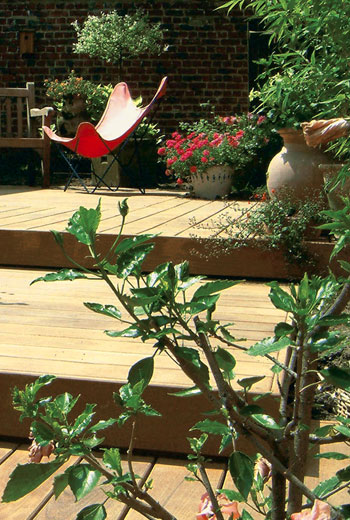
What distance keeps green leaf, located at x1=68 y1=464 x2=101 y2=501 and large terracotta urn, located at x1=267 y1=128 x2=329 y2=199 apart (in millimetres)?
3306

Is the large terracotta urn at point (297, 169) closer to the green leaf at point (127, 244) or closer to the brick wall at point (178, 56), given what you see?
the green leaf at point (127, 244)

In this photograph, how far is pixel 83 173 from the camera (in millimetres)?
8289

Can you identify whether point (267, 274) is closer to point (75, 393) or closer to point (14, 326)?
point (14, 326)

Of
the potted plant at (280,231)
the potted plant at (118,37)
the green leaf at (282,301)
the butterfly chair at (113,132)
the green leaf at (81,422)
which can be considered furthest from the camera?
the potted plant at (118,37)

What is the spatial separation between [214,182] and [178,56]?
315 centimetres

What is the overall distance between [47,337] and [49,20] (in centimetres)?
748

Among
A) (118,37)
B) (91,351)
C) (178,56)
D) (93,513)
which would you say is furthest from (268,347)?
(178,56)

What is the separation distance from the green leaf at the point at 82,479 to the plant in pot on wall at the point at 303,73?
139 centimetres

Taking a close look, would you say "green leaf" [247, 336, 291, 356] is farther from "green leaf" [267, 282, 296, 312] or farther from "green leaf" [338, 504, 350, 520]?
"green leaf" [338, 504, 350, 520]

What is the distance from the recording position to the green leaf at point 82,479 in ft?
2.40

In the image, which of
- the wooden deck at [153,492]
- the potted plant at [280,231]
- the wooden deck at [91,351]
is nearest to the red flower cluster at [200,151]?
the potted plant at [280,231]

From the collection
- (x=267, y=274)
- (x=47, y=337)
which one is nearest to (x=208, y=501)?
(x=47, y=337)

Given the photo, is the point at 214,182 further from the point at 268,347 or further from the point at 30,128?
the point at 268,347

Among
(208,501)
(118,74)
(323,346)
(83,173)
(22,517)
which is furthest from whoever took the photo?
(118,74)
